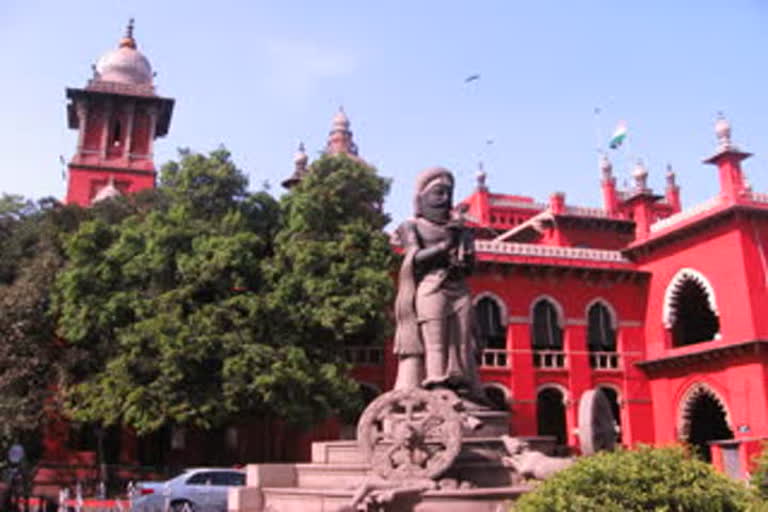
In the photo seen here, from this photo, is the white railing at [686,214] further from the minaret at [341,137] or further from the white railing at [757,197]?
the minaret at [341,137]

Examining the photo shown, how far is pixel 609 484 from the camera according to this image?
4.73 m

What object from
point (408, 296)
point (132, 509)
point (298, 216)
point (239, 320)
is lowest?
point (132, 509)

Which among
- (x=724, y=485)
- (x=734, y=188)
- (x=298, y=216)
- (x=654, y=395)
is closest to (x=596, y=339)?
(x=654, y=395)

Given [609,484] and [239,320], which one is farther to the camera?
[239,320]

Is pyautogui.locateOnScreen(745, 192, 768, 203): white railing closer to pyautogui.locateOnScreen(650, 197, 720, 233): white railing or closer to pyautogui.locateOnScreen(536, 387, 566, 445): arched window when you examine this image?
pyautogui.locateOnScreen(650, 197, 720, 233): white railing

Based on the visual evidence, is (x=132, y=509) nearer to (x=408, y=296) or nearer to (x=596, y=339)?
(x=408, y=296)

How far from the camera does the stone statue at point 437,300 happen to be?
348 inches

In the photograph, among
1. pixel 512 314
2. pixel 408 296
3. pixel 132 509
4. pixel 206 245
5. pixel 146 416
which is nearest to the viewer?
pixel 408 296

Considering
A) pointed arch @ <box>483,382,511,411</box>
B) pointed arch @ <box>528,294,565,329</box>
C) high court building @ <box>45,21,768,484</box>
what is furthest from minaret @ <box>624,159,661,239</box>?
pointed arch @ <box>483,382,511,411</box>

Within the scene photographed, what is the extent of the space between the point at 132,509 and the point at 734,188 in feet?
61.8

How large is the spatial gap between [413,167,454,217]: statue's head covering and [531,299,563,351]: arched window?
16.2 m

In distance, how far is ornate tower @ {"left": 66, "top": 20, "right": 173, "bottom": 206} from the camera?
29688 millimetres

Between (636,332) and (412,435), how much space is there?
2021 centimetres

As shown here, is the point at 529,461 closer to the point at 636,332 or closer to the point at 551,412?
the point at 551,412
